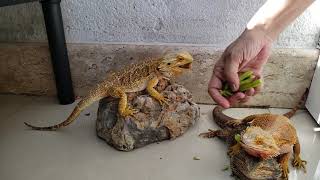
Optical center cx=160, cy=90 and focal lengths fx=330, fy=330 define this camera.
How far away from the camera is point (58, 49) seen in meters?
1.94

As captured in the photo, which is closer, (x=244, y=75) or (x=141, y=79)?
(x=244, y=75)

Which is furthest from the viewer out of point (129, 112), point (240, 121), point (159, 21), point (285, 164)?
point (159, 21)

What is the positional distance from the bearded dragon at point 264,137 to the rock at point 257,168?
2 centimetres

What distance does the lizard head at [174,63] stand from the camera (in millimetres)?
1664

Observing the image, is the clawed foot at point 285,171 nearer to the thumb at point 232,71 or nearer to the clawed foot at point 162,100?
the thumb at point 232,71


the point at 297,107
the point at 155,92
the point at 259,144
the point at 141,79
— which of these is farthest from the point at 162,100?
the point at 297,107

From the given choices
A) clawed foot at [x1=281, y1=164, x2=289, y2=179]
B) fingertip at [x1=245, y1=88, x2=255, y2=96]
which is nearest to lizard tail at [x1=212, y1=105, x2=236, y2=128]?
fingertip at [x1=245, y1=88, x2=255, y2=96]

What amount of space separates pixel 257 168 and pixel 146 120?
22.7 inches

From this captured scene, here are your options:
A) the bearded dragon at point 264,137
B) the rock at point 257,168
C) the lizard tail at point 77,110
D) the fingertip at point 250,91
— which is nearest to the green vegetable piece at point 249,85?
the fingertip at point 250,91

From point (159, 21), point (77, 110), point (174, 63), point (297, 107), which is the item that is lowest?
point (297, 107)

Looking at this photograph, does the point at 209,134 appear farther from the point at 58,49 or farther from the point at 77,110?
the point at 58,49

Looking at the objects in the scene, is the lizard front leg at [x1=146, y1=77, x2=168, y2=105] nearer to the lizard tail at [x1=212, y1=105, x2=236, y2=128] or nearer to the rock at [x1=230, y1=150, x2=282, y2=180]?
the lizard tail at [x1=212, y1=105, x2=236, y2=128]

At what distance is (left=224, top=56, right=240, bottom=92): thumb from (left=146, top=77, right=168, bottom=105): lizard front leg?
0.39 metres

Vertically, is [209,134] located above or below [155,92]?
below
